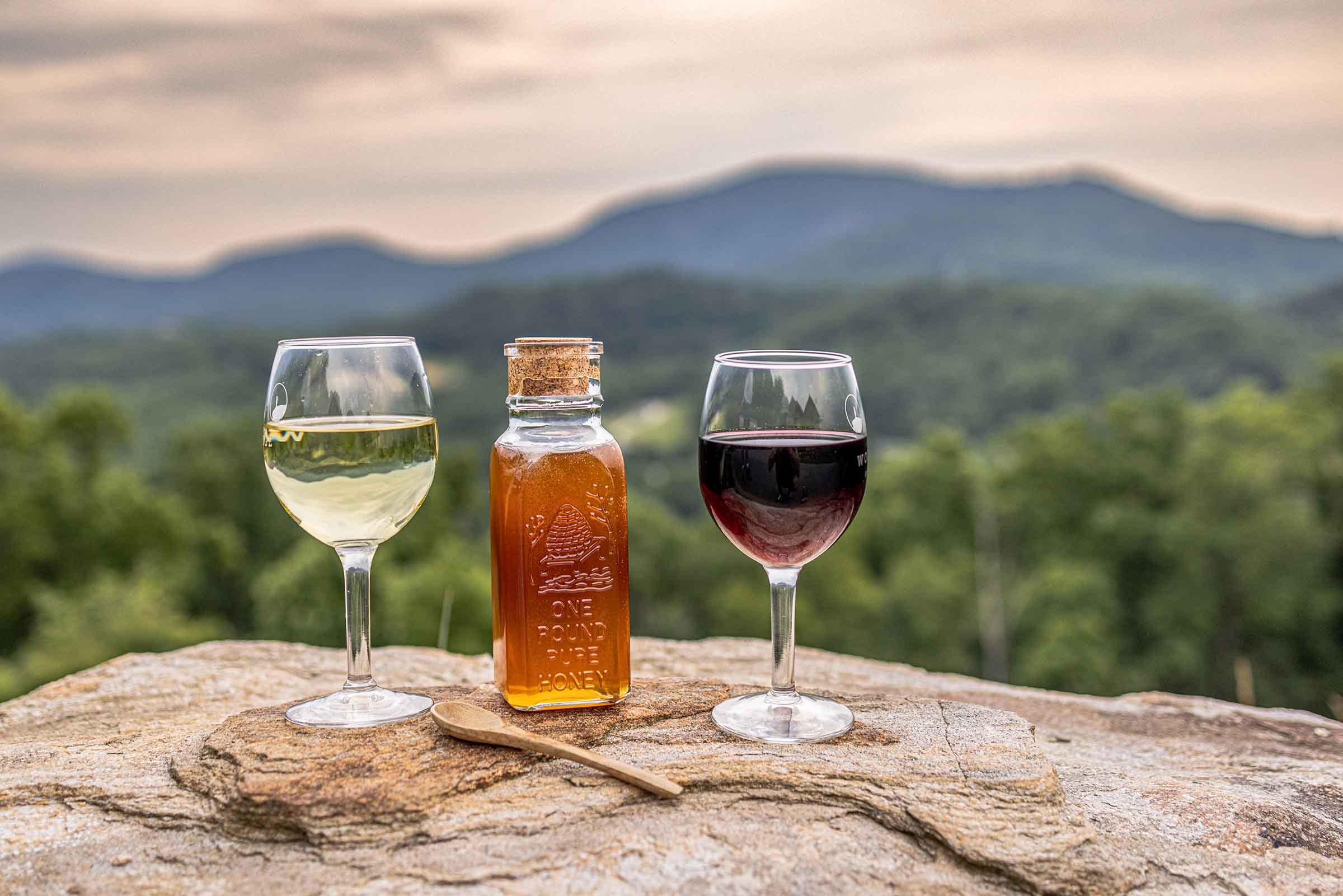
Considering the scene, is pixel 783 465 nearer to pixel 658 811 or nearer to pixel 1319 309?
pixel 658 811

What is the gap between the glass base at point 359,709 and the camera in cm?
240

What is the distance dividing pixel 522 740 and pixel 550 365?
793 millimetres

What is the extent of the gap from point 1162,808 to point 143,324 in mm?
107273

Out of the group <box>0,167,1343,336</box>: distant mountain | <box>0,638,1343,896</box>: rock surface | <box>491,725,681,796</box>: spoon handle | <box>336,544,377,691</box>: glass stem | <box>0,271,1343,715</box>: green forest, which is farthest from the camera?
<box>0,167,1343,336</box>: distant mountain

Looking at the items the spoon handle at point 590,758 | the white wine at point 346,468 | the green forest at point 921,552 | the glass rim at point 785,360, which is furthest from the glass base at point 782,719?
the green forest at point 921,552

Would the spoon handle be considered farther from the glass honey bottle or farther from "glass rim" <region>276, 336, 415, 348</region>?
"glass rim" <region>276, 336, 415, 348</region>

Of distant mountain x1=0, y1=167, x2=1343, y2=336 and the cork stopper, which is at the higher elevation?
distant mountain x1=0, y1=167, x2=1343, y2=336

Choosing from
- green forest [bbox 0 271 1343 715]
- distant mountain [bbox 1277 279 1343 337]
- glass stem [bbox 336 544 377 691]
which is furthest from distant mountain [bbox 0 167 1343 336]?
glass stem [bbox 336 544 377 691]

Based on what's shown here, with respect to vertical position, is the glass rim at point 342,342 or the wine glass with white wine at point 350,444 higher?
the glass rim at point 342,342

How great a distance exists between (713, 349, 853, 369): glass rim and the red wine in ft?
0.47

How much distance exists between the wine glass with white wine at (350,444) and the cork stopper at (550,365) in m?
0.25

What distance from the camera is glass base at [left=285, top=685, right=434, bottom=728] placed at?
7.88 feet

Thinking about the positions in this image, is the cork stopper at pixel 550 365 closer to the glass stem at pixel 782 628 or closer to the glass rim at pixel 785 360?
the glass rim at pixel 785 360

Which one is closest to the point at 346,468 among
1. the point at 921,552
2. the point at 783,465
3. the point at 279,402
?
the point at 279,402
